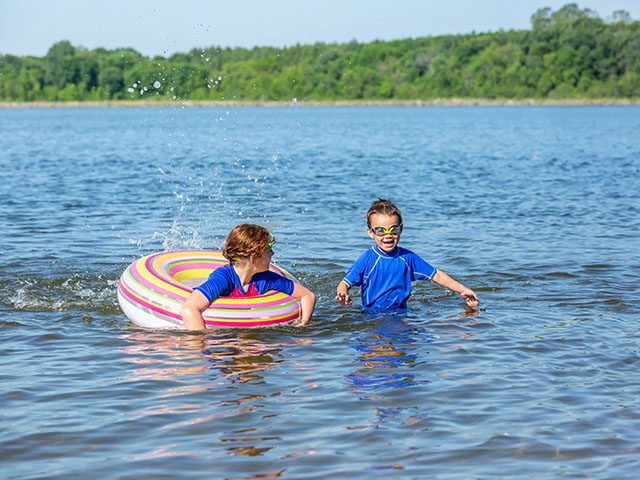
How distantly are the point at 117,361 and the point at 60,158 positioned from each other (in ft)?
78.4

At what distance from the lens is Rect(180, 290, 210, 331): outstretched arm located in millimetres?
6352

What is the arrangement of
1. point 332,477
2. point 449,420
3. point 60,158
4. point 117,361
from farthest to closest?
point 60,158 → point 117,361 → point 449,420 → point 332,477

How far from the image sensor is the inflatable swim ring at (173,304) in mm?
6535

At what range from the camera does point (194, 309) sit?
6.36m

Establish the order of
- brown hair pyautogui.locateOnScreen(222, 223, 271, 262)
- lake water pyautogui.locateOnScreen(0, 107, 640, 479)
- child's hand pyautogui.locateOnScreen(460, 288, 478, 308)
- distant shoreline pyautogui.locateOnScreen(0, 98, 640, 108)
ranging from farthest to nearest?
distant shoreline pyautogui.locateOnScreen(0, 98, 640, 108) → child's hand pyautogui.locateOnScreen(460, 288, 478, 308) → brown hair pyautogui.locateOnScreen(222, 223, 271, 262) → lake water pyautogui.locateOnScreen(0, 107, 640, 479)

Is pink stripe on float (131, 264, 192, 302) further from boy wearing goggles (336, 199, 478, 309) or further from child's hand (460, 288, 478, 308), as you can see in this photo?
child's hand (460, 288, 478, 308)

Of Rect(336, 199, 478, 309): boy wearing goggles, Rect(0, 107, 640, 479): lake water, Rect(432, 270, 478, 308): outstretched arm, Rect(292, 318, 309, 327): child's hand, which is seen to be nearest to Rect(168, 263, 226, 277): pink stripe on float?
Rect(0, 107, 640, 479): lake water

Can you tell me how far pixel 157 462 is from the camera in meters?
4.25

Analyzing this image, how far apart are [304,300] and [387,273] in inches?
31.8

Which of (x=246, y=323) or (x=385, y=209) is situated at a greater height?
(x=385, y=209)

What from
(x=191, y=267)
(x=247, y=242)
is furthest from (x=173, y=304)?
(x=191, y=267)

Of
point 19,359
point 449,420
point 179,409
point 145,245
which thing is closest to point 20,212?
point 145,245

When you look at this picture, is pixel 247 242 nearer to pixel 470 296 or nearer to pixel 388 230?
pixel 388 230

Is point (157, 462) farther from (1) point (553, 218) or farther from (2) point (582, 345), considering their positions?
(1) point (553, 218)
